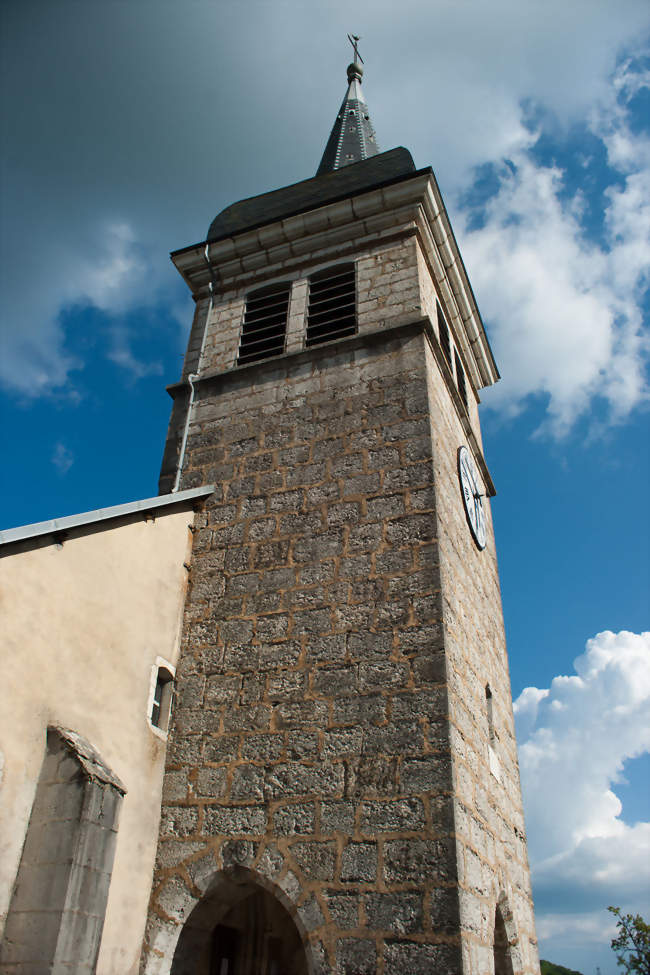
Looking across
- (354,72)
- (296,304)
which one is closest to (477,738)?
(296,304)

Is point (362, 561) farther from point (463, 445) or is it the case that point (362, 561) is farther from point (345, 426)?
point (463, 445)

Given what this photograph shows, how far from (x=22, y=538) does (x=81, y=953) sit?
2.47 metres

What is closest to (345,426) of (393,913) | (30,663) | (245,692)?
(245,692)

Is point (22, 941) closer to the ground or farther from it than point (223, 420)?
closer to the ground

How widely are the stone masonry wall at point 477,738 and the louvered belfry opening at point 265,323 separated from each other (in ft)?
6.53

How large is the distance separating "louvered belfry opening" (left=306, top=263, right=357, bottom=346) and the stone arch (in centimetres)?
570

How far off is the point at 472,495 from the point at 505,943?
4.24m

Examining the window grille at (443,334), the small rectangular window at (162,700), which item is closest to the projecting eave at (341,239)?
the window grille at (443,334)

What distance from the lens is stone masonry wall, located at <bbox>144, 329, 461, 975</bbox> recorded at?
462 centimetres

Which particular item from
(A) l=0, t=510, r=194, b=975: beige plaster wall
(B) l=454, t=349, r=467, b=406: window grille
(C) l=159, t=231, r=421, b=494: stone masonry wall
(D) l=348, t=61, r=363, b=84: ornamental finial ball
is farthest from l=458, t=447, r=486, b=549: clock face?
(D) l=348, t=61, r=363, b=84: ornamental finial ball

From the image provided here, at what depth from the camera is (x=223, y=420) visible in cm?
779

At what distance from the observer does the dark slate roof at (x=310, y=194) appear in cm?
938

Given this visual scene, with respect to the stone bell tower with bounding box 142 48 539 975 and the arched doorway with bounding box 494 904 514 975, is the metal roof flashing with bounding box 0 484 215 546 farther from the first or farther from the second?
the arched doorway with bounding box 494 904 514 975

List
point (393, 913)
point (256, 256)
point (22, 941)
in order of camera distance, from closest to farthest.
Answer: point (22, 941) < point (393, 913) < point (256, 256)
